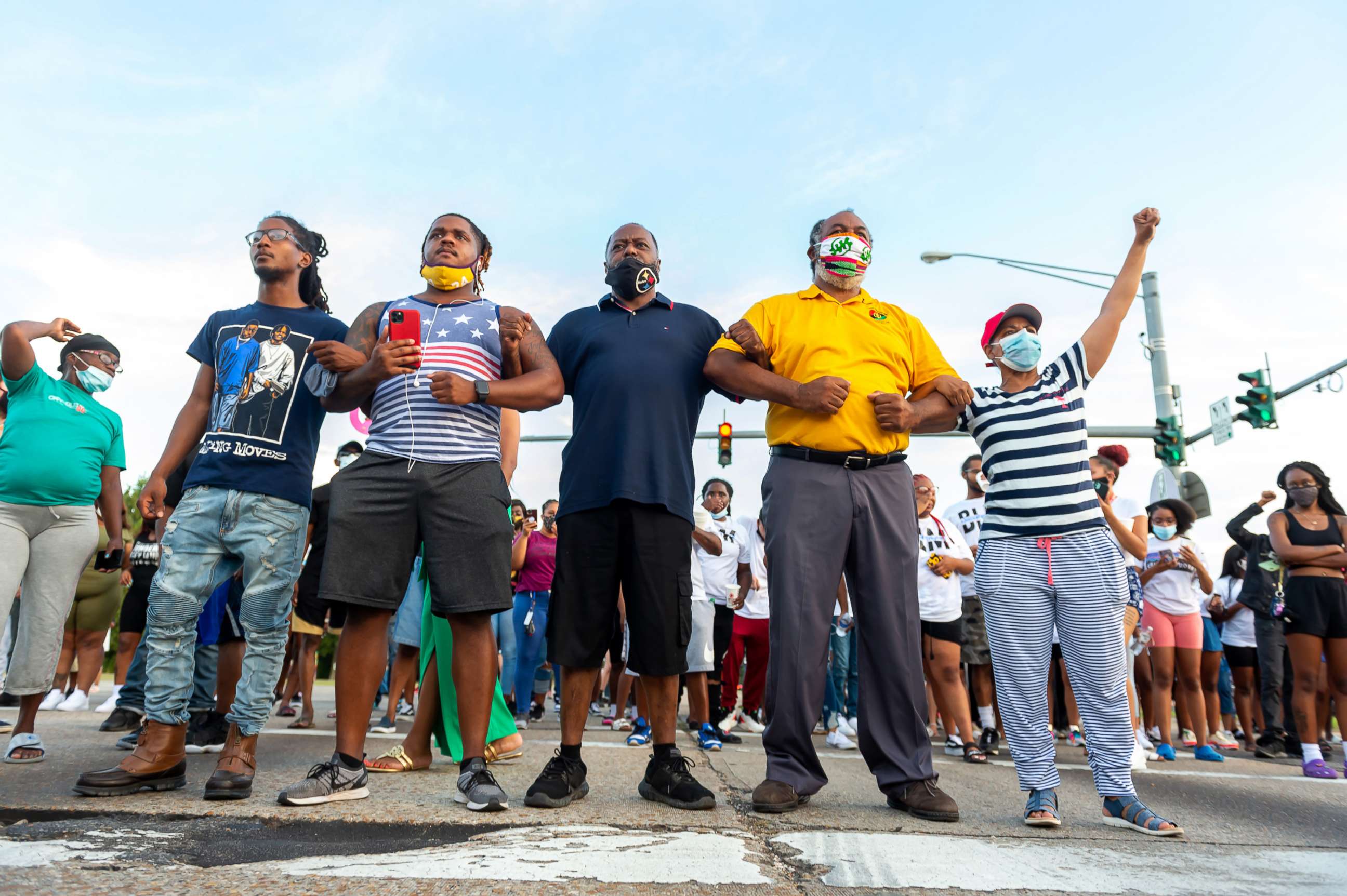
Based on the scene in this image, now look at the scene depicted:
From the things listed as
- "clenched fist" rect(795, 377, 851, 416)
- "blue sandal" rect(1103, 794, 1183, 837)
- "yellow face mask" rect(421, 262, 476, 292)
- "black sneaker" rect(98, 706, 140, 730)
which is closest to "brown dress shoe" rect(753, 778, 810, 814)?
"blue sandal" rect(1103, 794, 1183, 837)

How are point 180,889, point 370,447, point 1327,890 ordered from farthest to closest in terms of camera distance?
point 370,447 → point 1327,890 → point 180,889

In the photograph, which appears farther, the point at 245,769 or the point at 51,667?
the point at 51,667

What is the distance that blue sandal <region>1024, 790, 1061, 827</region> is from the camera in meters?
3.44

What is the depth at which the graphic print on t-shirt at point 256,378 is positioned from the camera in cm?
387

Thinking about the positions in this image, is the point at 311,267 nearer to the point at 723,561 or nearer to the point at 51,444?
the point at 51,444

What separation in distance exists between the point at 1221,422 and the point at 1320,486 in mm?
9531

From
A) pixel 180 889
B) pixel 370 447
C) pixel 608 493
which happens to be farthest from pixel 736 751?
pixel 180 889

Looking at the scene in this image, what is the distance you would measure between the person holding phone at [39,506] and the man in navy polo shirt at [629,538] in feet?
9.00

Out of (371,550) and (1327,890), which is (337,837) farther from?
(1327,890)

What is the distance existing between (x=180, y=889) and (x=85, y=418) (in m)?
3.90

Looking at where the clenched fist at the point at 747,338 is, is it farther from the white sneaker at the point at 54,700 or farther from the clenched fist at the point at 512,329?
the white sneaker at the point at 54,700

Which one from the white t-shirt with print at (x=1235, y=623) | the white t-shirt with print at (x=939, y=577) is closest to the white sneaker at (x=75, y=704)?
the white t-shirt with print at (x=939, y=577)

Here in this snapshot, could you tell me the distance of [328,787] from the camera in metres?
3.30

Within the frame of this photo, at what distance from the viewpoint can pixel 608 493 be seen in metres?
3.73
